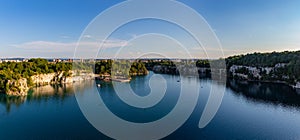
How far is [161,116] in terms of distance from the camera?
13.3m

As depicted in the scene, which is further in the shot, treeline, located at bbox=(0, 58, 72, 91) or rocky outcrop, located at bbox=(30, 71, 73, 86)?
rocky outcrop, located at bbox=(30, 71, 73, 86)

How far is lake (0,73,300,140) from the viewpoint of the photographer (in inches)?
411

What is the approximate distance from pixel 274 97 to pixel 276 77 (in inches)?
409

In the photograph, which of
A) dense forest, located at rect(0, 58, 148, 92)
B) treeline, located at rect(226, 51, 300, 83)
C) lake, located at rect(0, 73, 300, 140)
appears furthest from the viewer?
treeline, located at rect(226, 51, 300, 83)

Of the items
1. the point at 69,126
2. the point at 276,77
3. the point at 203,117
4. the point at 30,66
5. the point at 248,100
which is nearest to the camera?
the point at 69,126

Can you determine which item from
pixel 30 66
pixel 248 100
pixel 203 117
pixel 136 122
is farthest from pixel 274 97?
pixel 30 66

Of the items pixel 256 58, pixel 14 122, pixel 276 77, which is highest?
pixel 256 58

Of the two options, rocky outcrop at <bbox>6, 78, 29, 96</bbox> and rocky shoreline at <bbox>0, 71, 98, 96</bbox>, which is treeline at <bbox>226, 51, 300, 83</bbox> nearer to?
rocky shoreline at <bbox>0, 71, 98, 96</bbox>

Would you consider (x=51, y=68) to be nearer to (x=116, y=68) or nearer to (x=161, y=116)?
(x=116, y=68)

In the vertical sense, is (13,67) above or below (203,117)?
above

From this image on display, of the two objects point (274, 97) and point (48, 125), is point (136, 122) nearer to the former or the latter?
point (48, 125)

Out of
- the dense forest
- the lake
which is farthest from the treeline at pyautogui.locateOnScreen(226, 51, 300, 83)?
the dense forest

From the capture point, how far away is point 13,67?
2306 centimetres

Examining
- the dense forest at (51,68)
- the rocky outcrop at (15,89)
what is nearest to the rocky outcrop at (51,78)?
the dense forest at (51,68)
